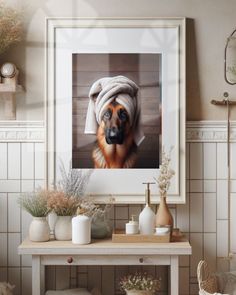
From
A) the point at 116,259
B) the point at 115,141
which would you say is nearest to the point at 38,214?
the point at 116,259

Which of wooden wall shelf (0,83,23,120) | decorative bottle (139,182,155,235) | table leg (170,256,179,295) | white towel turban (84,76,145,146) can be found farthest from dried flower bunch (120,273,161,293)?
wooden wall shelf (0,83,23,120)

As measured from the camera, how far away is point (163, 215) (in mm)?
3387

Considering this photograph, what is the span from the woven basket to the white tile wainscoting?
0.33 metres

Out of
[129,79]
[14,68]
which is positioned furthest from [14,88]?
[129,79]

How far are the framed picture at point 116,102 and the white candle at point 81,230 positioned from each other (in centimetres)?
31

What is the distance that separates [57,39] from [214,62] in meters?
0.92

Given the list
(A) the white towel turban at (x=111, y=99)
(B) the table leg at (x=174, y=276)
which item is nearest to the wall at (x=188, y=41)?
(A) the white towel turban at (x=111, y=99)

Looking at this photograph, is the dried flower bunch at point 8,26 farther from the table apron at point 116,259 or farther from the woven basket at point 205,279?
the woven basket at point 205,279

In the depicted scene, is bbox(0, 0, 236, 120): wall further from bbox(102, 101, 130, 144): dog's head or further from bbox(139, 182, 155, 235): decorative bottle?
bbox(139, 182, 155, 235): decorative bottle

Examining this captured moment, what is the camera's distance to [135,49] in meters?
3.55

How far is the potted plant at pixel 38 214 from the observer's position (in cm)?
330

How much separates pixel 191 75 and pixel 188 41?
20 cm

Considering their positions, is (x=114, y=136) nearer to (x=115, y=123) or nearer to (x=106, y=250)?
(x=115, y=123)

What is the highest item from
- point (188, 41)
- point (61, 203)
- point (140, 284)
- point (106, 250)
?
point (188, 41)
